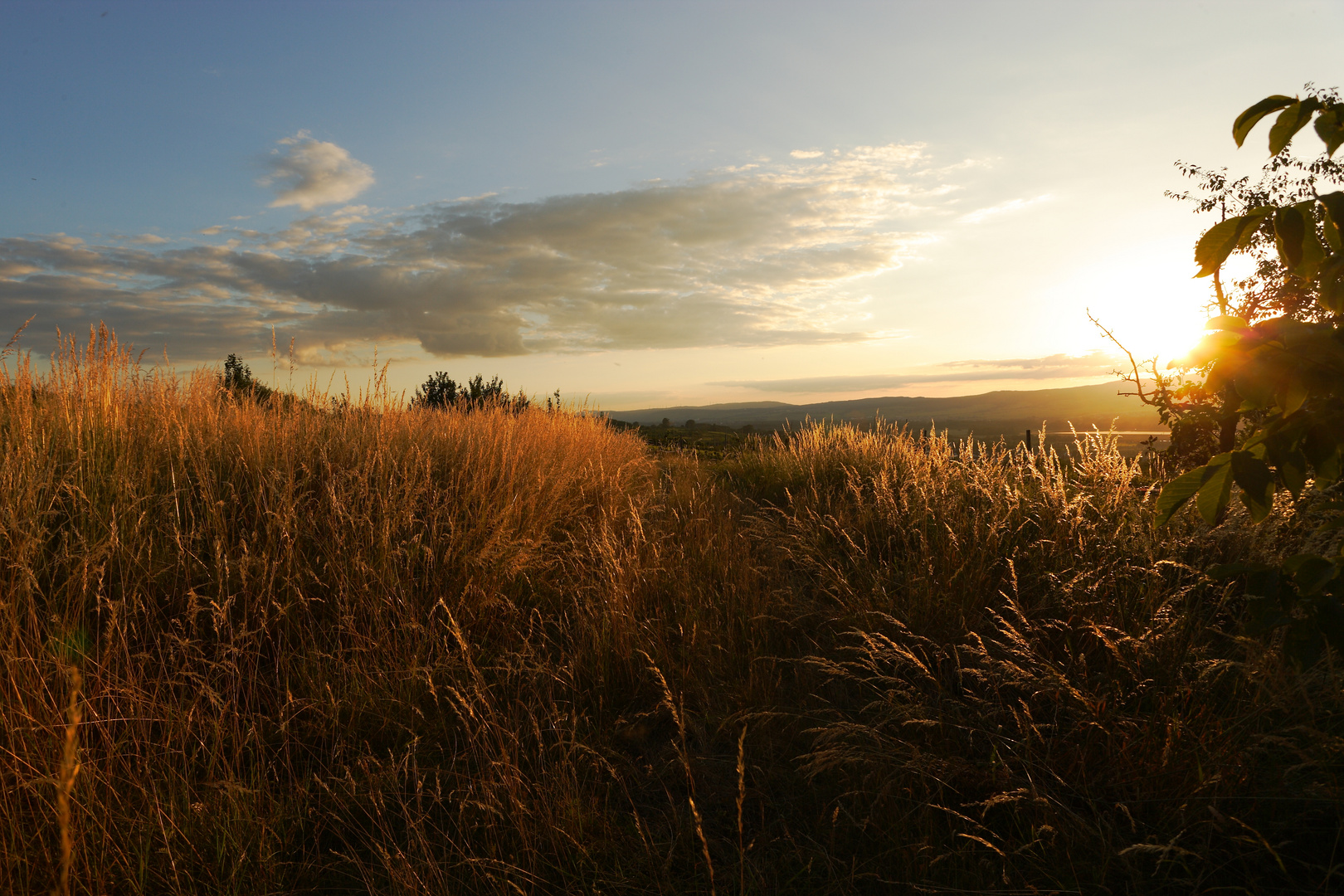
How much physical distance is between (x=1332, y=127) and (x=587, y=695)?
3101 millimetres

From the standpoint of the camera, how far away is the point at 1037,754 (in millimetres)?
2201

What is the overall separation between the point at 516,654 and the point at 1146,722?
2.48 m

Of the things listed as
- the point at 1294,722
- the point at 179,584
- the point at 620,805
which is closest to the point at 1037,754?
the point at 1294,722

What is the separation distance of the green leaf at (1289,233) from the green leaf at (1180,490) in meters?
0.46

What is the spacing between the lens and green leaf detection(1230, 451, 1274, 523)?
128cm

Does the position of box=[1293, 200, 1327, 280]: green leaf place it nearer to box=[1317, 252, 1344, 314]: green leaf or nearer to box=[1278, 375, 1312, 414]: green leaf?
box=[1317, 252, 1344, 314]: green leaf

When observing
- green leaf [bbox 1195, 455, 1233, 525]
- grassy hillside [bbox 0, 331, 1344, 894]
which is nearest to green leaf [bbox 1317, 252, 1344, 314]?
green leaf [bbox 1195, 455, 1233, 525]

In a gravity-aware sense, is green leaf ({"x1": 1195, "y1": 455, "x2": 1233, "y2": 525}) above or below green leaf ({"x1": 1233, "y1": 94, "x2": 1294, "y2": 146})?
below

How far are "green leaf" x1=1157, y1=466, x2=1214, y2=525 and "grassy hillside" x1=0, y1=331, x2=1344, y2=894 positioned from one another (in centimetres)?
80

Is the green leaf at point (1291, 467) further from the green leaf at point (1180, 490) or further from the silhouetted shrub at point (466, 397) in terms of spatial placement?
the silhouetted shrub at point (466, 397)

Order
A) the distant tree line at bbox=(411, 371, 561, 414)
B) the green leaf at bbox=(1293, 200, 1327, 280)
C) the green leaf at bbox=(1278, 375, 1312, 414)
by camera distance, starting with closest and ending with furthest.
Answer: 1. the green leaf at bbox=(1278, 375, 1312, 414)
2. the green leaf at bbox=(1293, 200, 1327, 280)
3. the distant tree line at bbox=(411, 371, 561, 414)

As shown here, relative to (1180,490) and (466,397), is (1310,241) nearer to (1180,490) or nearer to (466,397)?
(1180,490)

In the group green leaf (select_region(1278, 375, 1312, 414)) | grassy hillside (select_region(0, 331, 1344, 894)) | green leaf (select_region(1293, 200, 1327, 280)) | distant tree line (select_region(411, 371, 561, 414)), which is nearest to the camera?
green leaf (select_region(1278, 375, 1312, 414))

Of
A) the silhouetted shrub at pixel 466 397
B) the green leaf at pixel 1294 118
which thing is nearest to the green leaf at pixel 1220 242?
the green leaf at pixel 1294 118
